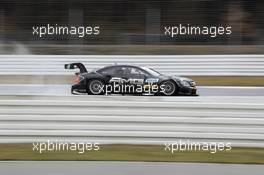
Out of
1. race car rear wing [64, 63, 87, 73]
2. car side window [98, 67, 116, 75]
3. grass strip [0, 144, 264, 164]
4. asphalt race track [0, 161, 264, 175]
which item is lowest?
asphalt race track [0, 161, 264, 175]

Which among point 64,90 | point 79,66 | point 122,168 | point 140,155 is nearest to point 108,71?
point 79,66

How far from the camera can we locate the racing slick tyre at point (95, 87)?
1236 centimetres

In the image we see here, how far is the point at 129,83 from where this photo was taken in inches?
486

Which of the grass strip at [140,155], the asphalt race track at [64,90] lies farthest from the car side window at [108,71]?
the grass strip at [140,155]

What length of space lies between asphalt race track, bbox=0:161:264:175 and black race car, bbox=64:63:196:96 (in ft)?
19.4

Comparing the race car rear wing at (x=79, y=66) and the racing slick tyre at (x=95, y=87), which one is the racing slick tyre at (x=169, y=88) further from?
the race car rear wing at (x=79, y=66)

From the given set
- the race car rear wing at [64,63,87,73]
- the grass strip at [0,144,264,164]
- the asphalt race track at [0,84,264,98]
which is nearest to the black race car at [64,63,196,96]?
the race car rear wing at [64,63,87,73]

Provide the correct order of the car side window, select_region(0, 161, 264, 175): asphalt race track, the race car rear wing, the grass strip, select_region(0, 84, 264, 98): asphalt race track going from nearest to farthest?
select_region(0, 161, 264, 175): asphalt race track < the grass strip < the car side window < the race car rear wing < select_region(0, 84, 264, 98): asphalt race track

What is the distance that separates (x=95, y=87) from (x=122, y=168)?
21.1ft

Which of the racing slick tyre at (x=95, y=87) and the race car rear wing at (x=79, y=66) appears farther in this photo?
the race car rear wing at (x=79, y=66)

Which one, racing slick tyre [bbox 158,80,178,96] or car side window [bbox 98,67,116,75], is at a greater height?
car side window [bbox 98,67,116,75]

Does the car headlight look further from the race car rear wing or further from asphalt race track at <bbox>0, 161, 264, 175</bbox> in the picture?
asphalt race track at <bbox>0, 161, 264, 175</bbox>

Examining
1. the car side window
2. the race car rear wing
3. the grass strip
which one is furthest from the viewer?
the race car rear wing

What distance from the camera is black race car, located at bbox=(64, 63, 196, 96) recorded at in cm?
1231
